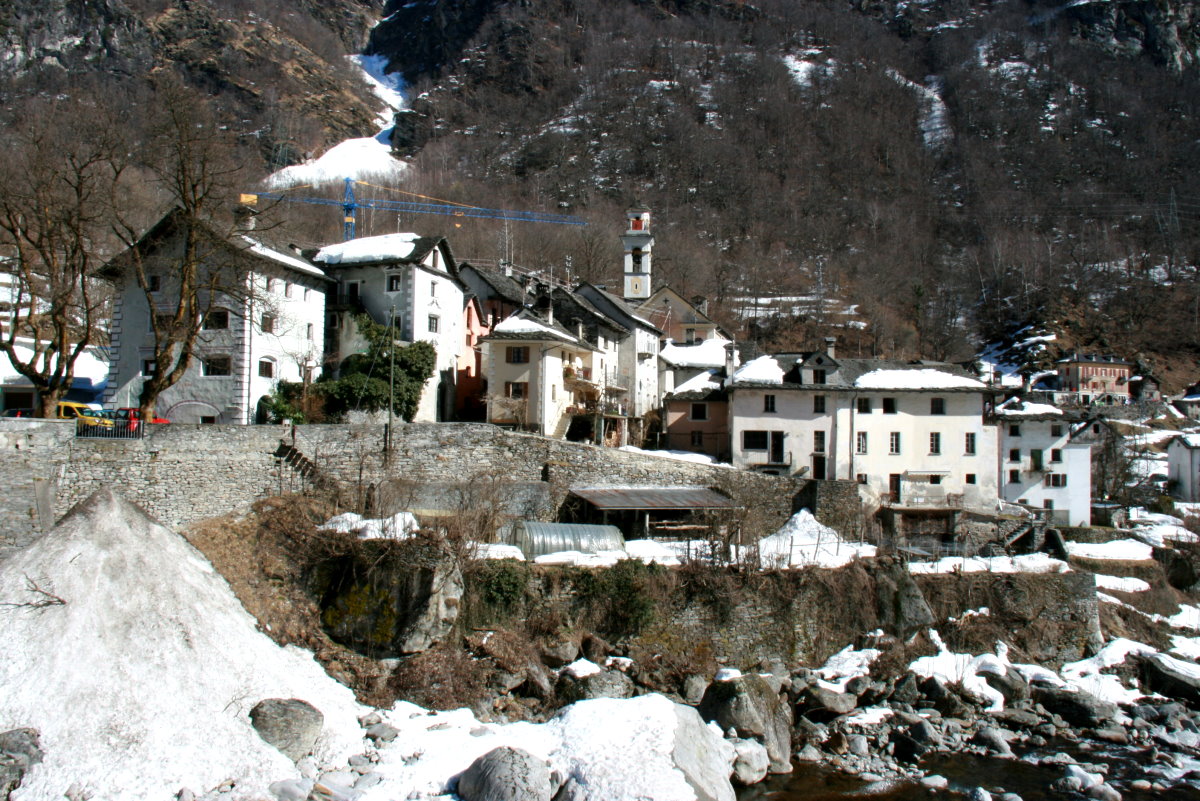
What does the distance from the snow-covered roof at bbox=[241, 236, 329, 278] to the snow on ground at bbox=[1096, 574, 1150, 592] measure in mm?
36849

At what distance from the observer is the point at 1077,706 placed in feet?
83.0

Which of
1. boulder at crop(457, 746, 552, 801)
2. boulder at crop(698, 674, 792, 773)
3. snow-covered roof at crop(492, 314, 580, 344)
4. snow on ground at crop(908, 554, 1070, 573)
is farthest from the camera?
snow-covered roof at crop(492, 314, 580, 344)

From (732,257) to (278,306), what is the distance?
3457 inches

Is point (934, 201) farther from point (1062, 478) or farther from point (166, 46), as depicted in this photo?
point (166, 46)

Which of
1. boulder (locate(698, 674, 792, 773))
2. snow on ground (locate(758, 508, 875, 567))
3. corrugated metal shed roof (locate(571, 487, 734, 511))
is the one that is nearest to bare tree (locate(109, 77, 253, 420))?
corrugated metal shed roof (locate(571, 487, 734, 511))

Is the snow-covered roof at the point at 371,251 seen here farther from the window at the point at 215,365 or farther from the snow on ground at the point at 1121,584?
the snow on ground at the point at 1121,584

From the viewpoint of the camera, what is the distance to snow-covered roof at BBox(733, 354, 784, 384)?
41375 millimetres

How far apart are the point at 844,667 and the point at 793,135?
14752 centimetres

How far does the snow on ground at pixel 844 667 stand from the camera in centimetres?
2538

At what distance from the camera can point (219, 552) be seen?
79.9 ft

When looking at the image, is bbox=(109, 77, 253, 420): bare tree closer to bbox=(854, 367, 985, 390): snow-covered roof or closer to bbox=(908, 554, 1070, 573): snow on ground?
bbox=(908, 554, 1070, 573): snow on ground

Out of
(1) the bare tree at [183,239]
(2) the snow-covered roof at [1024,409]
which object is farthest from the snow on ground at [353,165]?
(2) the snow-covered roof at [1024,409]

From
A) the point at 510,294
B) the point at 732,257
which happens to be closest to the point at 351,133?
the point at 732,257

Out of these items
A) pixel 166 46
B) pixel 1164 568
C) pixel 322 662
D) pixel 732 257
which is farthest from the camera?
pixel 166 46
